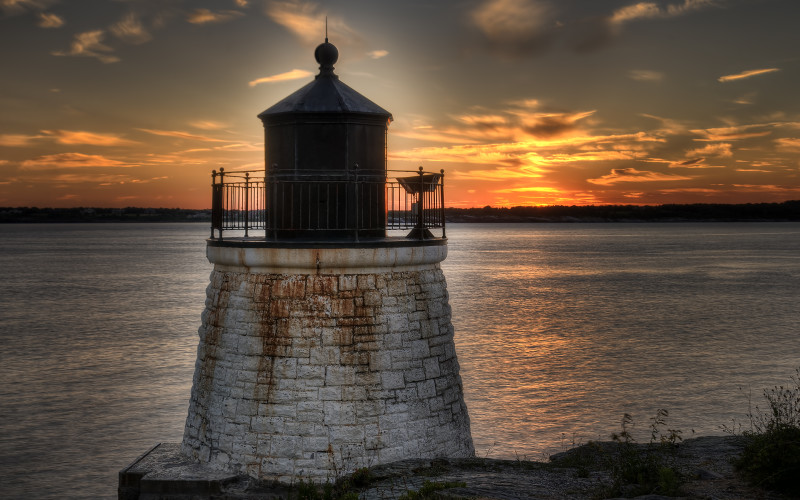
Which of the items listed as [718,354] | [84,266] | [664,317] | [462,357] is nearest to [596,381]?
[462,357]

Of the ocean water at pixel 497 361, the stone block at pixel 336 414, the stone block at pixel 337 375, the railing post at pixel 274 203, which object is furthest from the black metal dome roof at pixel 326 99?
the ocean water at pixel 497 361

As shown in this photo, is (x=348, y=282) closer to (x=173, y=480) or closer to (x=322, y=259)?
(x=322, y=259)

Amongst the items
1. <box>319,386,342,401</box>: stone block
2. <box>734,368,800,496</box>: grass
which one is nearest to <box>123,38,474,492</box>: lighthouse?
<box>319,386,342,401</box>: stone block

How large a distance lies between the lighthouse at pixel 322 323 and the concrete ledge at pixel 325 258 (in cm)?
2

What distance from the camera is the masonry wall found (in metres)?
8.03

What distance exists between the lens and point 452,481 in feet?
25.0

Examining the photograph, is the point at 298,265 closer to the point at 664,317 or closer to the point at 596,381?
the point at 596,381

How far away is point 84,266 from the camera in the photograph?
3081 inches

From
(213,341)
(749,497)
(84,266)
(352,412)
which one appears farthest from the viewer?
(84,266)

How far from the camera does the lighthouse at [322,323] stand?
8055mm

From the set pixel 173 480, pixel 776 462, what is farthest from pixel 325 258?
pixel 776 462

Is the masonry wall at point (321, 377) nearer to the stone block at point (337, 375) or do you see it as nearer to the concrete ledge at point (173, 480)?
the stone block at point (337, 375)

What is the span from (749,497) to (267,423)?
5.02 m

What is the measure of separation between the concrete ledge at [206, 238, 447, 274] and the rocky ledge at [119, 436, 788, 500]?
7.32 ft
